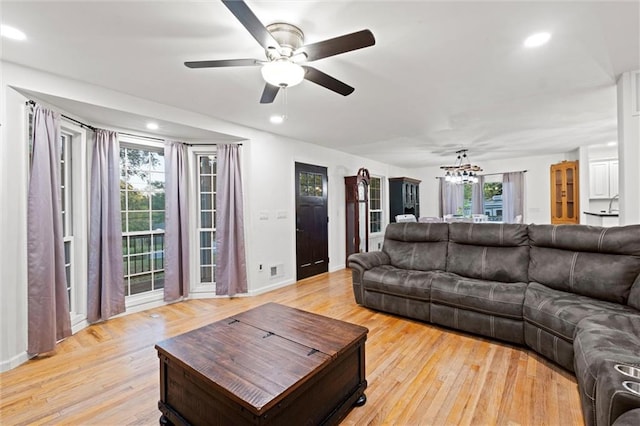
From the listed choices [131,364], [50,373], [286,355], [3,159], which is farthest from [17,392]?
[286,355]

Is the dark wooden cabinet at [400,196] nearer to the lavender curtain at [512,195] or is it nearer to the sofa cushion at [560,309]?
the lavender curtain at [512,195]

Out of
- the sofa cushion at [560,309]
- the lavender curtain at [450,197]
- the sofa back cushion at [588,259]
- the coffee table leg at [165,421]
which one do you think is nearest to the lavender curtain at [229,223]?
the coffee table leg at [165,421]

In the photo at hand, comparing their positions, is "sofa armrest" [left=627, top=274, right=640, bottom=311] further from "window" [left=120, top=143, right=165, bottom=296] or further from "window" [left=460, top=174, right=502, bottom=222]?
"window" [left=460, top=174, right=502, bottom=222]

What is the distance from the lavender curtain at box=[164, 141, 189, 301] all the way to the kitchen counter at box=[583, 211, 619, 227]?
7088 millimetres

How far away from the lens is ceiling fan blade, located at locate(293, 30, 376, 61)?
1531 millimetres

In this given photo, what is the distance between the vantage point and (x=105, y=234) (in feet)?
10.5

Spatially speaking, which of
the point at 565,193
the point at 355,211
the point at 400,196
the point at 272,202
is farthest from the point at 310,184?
the point at 565,193

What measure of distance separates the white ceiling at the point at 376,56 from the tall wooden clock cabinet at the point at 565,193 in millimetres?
2662

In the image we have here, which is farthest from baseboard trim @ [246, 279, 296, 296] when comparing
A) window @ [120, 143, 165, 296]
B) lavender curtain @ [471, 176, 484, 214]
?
lavender curtain @ [471, 176, 484, 214]

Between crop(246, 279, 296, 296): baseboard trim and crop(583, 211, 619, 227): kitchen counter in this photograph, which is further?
crop(583, 211, 619, 227): kitchen counter

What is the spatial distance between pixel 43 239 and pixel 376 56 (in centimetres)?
319

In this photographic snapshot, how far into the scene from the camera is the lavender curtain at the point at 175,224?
3.76m

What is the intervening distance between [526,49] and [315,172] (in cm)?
369

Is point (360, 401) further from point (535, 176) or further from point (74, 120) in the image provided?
point (535, 176)
